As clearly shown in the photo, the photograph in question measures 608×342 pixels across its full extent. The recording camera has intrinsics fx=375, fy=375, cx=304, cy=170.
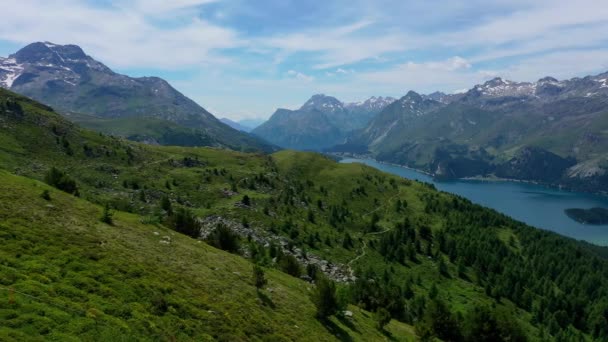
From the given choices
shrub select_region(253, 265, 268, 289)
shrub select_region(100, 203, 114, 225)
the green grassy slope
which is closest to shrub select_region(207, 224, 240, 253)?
the green grassy slope

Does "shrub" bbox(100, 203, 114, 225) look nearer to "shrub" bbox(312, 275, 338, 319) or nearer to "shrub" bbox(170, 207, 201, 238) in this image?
"shrub" bbox(170, 207, 201, 238)

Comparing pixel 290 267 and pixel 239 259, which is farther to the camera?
pixel 290 267

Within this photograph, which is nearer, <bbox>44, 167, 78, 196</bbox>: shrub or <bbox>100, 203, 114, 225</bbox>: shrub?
<bbox>100, 203, 114, 225</bbox>: shrub

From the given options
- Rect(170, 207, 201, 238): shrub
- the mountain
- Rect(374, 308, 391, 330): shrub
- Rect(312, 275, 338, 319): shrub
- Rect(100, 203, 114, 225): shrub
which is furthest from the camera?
Rect(170, 207, 201, 238): shrub

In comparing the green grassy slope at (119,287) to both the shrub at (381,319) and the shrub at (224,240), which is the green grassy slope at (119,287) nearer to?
the shrub at (381,319)

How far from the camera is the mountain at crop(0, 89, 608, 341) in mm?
29016

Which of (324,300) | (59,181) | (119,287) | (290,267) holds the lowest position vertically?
(290,267)

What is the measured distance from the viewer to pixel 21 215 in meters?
35.5

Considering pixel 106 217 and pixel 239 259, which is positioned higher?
pixel 106 217

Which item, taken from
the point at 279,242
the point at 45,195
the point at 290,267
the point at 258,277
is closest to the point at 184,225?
the point at 290,267

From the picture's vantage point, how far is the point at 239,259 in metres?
54.9

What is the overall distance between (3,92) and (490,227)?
773ft

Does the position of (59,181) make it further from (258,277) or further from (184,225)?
(258,277)

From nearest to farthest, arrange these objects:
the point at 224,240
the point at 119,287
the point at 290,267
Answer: the point at 119,287
the point at 224,240
the point at 290,267
